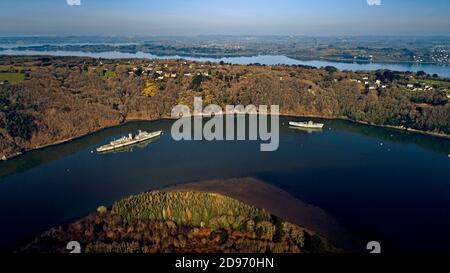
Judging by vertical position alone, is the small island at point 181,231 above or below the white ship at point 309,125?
below

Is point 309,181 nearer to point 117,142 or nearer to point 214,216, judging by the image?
point 214,216

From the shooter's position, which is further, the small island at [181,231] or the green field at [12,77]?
the green field at [12,77]

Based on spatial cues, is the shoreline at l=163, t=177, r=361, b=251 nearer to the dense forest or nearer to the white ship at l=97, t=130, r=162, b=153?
the white ship at l=97, t=130, r=162, b=153

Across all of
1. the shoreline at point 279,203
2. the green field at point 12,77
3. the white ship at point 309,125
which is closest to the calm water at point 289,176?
the shoreline at point 279,203

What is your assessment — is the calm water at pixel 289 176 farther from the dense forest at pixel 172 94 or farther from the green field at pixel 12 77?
the green field at pixel 12 77

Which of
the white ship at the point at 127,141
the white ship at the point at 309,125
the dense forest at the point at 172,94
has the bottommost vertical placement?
the white ship at the point at 127,141

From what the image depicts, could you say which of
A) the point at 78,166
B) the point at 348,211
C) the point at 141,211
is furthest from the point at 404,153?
the point at 78,166

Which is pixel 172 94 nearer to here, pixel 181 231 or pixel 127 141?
pixel 127 141
